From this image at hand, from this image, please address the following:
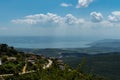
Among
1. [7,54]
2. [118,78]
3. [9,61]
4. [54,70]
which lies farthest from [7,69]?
[118,78]

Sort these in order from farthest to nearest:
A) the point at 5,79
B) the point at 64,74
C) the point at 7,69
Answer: the point at 7,69 → the point at 5,79 → the point at 64,74

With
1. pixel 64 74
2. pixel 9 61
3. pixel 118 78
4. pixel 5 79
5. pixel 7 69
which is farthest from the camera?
pixel 118 78

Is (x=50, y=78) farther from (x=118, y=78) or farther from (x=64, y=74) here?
(x=118, y=78)

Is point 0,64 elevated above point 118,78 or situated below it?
above

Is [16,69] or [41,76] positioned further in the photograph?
[16,69]

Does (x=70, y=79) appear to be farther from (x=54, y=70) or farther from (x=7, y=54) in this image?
(x=7, y=54)

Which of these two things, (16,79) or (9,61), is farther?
(9,61)

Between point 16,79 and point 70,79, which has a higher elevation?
point 70,79

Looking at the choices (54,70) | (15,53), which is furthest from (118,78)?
(54,70)

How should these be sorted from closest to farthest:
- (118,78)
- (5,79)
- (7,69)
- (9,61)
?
(5,79) < (7,69) < (9,61) < (118,78)
